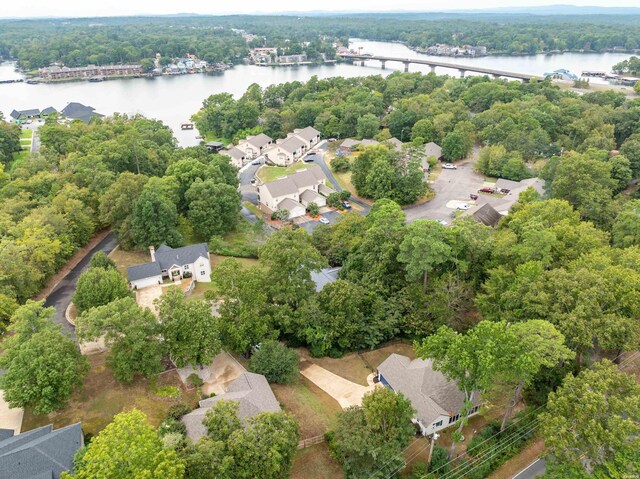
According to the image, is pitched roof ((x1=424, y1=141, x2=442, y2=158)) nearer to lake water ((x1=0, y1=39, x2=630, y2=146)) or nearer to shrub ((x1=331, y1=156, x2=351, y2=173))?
shrub ((x1=331, y1=156, x2=351, y2=173))

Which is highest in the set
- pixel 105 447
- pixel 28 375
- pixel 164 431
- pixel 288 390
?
pixel 105 447

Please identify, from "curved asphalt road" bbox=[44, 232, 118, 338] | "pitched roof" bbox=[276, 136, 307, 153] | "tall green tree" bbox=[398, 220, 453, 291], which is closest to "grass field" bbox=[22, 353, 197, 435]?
"curved asphalt road" bbox=[44, 232, 118, 338]

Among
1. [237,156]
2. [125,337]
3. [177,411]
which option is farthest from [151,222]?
[237,156]

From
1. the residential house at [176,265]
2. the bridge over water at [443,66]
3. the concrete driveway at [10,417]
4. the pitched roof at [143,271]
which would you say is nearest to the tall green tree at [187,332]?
the concrete driveway at [10,417]

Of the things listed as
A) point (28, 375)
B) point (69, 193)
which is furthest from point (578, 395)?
point (69, 193)

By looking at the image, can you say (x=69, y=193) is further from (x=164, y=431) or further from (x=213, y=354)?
(x=164, y=431)
